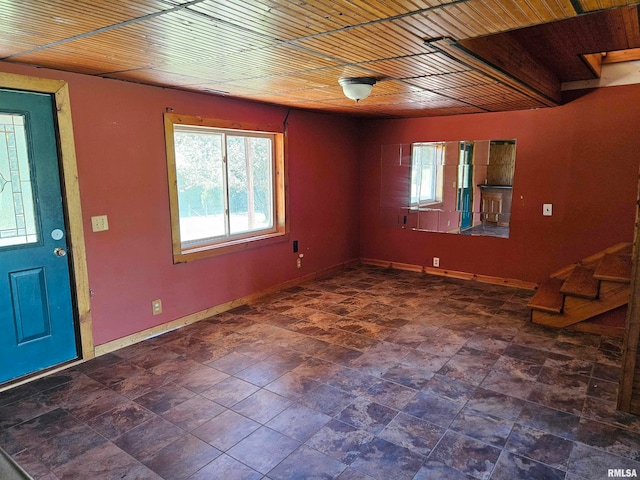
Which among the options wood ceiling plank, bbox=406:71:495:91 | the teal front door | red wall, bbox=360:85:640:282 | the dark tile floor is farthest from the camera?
red wall, bbox=360:85:640:282

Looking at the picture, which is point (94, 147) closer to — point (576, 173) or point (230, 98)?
point (230, 98)

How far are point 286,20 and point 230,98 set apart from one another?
96.5 inches

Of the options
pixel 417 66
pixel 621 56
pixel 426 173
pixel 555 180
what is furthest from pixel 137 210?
pixel 621 56

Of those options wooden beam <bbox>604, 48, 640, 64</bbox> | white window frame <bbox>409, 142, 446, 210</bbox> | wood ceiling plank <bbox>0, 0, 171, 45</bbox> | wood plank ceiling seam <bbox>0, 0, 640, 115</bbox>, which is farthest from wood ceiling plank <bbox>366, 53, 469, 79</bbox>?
white window frame <bbox>409, 142, 446, 210</bbox>

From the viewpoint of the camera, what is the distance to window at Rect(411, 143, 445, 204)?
5566 millimetres

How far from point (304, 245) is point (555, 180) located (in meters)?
3.09

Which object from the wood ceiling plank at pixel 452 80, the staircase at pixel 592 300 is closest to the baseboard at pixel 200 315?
the staircase at pixel 592 300

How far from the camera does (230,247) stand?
Answer: 4336mm

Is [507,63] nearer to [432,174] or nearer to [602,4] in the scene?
[602,4]

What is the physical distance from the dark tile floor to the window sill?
0.67 meters

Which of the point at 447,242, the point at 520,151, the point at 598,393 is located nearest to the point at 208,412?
the point at 598,393

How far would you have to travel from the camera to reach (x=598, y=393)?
9.01 feet

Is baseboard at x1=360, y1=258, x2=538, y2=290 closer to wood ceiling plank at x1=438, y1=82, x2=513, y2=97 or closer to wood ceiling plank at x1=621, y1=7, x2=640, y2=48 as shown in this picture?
wood ceiling plank at x1=438, y1=82, x2=513, y2=97

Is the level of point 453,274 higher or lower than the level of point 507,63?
lower
